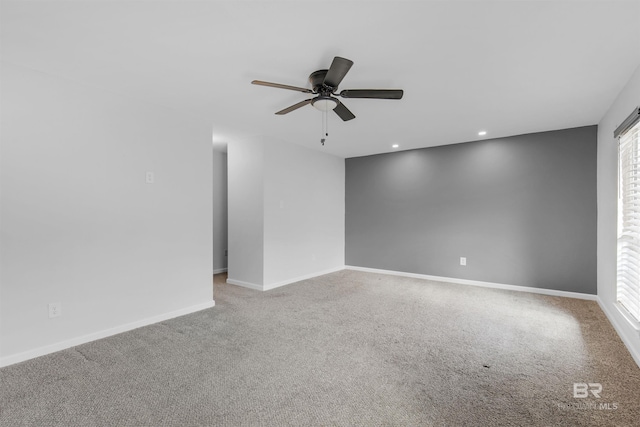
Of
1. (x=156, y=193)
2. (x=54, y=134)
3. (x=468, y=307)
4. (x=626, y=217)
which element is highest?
(x=54, y=134)

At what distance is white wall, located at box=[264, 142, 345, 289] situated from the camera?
4508 mm

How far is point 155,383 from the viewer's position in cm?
197

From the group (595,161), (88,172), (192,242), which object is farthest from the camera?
(595,161)

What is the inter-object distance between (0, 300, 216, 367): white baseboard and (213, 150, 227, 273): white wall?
219cm

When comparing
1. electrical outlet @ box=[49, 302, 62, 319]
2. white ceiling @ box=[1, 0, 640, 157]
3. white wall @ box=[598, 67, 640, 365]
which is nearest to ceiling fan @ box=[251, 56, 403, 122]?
white ceiling @ box=[1, 0, 640, 157]

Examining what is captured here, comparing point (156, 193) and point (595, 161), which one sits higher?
point (595, 161)

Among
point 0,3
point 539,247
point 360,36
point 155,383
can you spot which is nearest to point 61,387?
point 155,383

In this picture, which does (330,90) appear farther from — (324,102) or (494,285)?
(494,285)

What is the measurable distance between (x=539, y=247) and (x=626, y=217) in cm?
151

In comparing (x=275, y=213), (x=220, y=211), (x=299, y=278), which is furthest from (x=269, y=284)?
(x=220, y=211)

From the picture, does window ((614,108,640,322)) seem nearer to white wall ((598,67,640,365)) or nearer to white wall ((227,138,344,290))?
white wall ((598,67,640,365))

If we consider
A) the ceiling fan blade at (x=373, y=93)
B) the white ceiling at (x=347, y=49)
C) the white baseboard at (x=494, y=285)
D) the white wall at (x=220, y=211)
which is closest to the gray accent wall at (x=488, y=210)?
the white baseboard at (x=494, y=285)

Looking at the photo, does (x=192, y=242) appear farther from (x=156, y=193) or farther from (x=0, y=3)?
(x=0, y=3)

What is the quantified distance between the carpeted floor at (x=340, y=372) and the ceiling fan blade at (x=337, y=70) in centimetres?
208
